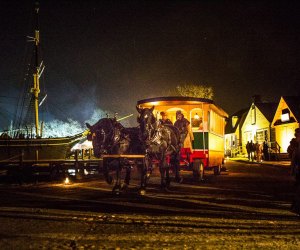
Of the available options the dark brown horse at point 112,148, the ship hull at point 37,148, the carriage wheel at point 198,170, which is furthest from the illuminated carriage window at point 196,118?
the ship hull at point 37,148

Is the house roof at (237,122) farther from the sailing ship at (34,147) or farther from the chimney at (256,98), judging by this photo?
the sailing ship at (34,147)

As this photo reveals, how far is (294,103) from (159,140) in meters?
34.6

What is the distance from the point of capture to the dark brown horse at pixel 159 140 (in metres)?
10.1

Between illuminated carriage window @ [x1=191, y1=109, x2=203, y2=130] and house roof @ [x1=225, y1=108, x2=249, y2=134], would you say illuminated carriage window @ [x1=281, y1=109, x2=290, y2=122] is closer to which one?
house roof @ [x1=225, y1=108, x2=249, y2=134]

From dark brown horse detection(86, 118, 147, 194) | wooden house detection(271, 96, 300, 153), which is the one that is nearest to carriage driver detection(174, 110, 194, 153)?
dark brown horse detection(86, 118, 147, 194)

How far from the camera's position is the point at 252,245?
187 inches

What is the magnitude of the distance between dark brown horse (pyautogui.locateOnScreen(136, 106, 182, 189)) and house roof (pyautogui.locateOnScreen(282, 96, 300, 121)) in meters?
29.4

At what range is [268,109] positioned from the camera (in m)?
51.0

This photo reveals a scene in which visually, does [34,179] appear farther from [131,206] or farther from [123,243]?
[123,243]

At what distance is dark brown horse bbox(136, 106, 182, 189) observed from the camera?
1009cm

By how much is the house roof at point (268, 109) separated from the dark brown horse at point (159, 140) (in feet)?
126

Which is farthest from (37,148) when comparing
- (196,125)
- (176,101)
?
(196,125)

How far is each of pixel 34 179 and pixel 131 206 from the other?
1074cm

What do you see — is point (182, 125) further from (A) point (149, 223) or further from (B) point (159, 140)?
(A) point (149, 223)
